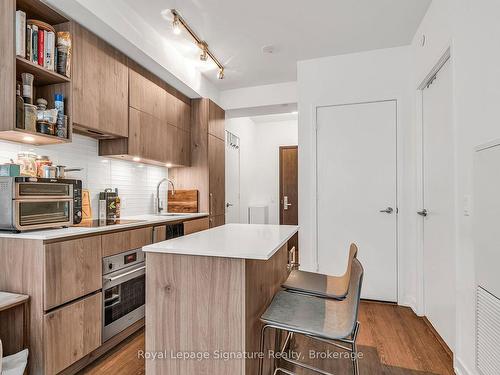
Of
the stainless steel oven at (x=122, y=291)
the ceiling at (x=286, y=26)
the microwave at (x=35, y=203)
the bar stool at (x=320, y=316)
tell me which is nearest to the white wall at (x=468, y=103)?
the ceiling at (x=286, y=26)

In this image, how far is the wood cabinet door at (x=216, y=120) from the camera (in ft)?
12.6

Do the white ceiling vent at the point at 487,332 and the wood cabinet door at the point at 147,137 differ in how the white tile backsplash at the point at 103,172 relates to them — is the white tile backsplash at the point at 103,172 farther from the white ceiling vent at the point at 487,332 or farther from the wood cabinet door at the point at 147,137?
the white ceiling vent at the point at 487,332

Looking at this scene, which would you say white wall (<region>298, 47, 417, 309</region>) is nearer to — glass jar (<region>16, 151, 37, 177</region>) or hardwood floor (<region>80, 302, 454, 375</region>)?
hardwood floor (<region>80, 302, 454, 375</region>)

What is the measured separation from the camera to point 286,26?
2.72 m

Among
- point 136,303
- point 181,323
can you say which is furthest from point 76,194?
point 181,323

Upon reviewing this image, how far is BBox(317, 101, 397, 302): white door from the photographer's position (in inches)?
120

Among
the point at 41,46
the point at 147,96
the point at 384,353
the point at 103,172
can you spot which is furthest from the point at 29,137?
the point at 384,353

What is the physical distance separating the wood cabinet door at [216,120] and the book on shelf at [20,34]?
2.19 metres

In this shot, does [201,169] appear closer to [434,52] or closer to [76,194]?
[76,194]

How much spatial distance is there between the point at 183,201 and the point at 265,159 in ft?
9.68

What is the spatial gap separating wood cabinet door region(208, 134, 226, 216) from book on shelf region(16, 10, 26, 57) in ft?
7.21

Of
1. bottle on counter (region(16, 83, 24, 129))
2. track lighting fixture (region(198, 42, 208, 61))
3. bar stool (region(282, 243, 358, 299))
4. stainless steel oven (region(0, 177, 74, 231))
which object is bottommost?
bar stool (region(282, 243, 358, 299))

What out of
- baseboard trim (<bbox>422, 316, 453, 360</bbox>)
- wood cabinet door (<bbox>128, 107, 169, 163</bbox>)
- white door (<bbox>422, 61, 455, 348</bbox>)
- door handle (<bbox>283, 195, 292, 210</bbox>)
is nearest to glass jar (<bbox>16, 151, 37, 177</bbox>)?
wood cabinet door (<bbox>128, 107, 169, 163</bbox>)

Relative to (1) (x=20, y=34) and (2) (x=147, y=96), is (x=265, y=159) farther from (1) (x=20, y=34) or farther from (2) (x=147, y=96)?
(1) (x=20, y=34)
